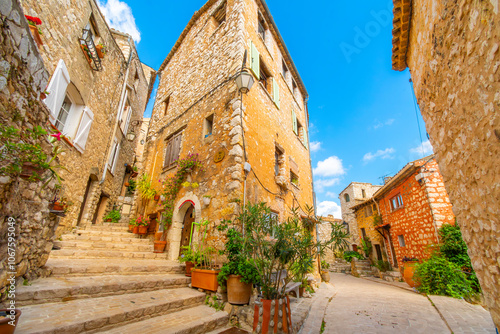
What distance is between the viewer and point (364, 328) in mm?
3643

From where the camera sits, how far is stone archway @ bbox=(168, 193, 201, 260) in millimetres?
5812

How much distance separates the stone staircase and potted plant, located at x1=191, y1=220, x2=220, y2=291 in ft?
0.65

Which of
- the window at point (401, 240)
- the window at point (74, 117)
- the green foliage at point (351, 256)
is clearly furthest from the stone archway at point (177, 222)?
the green foliage at point (351, 256)

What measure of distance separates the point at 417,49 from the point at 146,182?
324 inches

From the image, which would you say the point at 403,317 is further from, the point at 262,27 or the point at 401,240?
the point at 262,27

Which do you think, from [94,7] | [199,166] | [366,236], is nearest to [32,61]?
[199,166]

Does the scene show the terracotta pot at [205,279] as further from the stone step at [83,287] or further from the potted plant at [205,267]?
the stone step at [83,287]

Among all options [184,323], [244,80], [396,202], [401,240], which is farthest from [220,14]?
[401,240]

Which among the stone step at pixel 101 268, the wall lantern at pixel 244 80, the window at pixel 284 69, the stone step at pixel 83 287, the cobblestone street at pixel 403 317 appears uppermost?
the window at pixel 284 69

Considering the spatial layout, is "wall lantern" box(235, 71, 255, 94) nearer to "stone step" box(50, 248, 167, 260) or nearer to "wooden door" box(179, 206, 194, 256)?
"wooden door" box(179, 206, 194, 256)

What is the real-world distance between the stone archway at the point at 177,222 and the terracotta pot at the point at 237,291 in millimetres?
2318

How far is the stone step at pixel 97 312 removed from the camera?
2.21 m

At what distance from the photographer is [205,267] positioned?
171 inches

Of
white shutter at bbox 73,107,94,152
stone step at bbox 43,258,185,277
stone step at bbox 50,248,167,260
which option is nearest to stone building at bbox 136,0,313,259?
stone step at bbox 50,248,167,260
